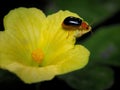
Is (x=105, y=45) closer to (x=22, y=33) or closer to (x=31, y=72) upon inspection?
(x=22, y=33)

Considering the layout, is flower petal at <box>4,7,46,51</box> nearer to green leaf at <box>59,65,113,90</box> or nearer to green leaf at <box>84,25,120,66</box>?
green leaf at <box>59,65,113,90</box>

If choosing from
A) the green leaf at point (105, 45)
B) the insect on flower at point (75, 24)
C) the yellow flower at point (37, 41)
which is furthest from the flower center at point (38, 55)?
the green leaf at point (105, 45)

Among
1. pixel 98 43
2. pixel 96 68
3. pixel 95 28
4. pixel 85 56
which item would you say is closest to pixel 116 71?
pixel 96 68

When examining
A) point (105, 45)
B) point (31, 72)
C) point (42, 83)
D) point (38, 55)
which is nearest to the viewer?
point (31, 72)

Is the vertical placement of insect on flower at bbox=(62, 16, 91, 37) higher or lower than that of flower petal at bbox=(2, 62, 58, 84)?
higher

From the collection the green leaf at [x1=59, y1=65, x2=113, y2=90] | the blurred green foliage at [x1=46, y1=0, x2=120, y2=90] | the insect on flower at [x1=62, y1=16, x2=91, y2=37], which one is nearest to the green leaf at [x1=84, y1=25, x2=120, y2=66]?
the blurred green foliage at [x1=46, y1=0, x2=120, y2=90]

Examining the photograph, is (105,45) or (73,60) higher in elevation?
(73,60)

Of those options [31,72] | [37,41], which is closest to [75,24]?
[37,41]
